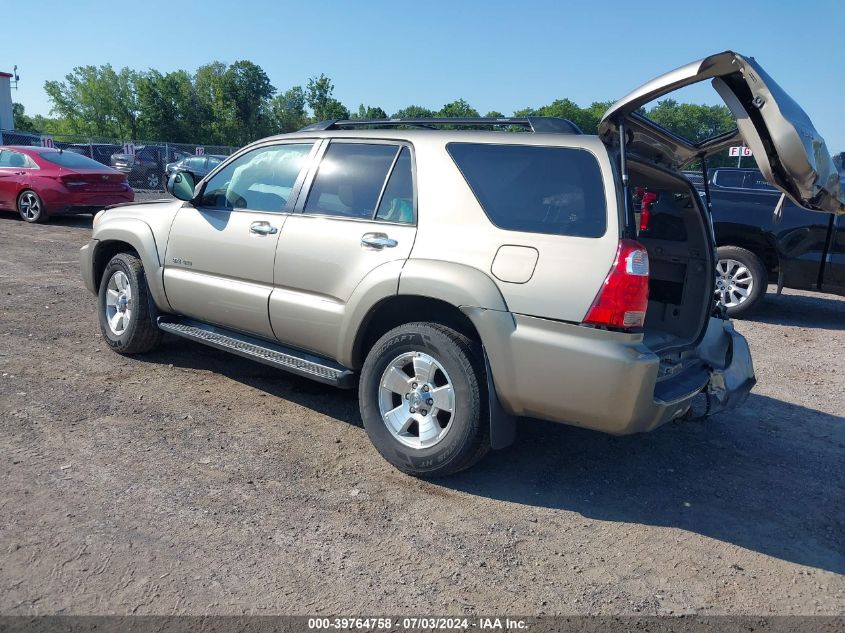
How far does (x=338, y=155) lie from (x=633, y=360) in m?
2.32

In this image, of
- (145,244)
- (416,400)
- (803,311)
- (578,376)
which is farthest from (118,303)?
(803,311)

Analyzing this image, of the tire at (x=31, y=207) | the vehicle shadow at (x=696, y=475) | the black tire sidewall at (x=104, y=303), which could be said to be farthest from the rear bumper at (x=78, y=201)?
the vehicle shadow at (x=696, y=475)

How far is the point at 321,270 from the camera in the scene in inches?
172

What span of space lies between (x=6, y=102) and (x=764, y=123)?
2270 inches

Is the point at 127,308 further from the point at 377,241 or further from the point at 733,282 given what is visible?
the point at 733,282

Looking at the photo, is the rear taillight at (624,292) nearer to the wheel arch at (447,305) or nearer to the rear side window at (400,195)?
the wheel arch at (447,305)

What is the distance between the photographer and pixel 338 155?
464 cm

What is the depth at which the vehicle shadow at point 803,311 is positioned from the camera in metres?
8.90

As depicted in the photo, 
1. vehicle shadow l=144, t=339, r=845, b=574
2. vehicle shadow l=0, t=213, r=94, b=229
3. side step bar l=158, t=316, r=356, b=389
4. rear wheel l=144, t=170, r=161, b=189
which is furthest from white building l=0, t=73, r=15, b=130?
vehicle shadow l=144, t=339, r=845, b=574

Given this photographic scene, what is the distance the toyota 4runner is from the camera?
3.45 metres

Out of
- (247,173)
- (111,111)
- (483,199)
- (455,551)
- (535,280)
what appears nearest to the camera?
(455,551)

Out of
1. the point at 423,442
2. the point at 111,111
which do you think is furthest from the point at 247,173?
the point at 111,111

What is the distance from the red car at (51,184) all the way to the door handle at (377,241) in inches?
459

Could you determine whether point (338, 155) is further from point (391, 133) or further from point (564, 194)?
point (564, 194)
